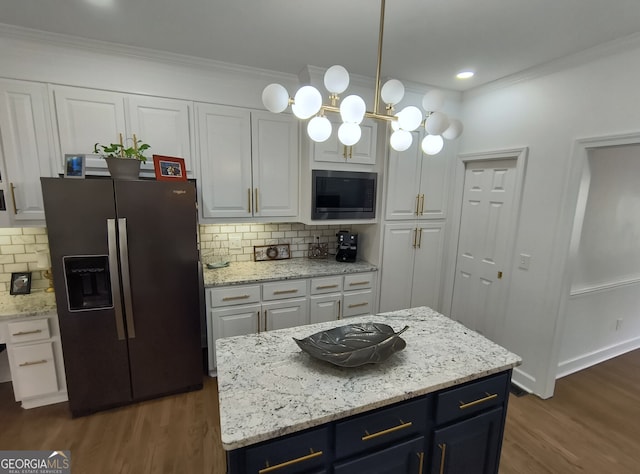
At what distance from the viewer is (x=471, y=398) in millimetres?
1328

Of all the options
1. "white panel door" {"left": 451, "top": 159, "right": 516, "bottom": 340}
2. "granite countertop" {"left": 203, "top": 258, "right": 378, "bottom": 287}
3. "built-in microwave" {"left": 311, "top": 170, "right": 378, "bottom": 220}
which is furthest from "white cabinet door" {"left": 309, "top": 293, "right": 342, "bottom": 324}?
"white panel door" {"left": 451, "top": 159, "right": 516, "bottom": 340}

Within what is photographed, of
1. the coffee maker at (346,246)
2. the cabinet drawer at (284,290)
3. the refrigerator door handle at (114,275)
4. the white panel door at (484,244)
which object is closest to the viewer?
the refrigerator door handle at (114,275)

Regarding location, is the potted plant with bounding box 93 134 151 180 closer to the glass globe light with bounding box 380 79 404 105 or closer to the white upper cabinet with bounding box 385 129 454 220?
the glass globe light with bounding box 380 79 404 105

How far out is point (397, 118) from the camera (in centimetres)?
124

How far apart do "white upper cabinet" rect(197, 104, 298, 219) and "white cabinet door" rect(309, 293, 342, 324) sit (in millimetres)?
885

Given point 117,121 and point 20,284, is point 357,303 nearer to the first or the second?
point 117,121

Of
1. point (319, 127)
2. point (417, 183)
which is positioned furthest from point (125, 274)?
point (417, 183)

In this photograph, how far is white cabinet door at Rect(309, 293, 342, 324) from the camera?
2.80 m

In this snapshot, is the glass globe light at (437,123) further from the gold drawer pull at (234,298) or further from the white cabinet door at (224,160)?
the gold drawer pull at (234,298)

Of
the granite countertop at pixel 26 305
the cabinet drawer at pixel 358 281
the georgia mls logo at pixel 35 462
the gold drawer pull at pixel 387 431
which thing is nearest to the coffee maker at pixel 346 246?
the cabinet drawer at pixel 358 281

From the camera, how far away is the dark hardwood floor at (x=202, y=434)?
185 centimetres

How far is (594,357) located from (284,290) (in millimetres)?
3208

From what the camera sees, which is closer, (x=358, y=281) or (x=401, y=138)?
(x=401, y=138)

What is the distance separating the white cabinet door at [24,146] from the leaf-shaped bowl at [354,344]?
2244 millimetres
